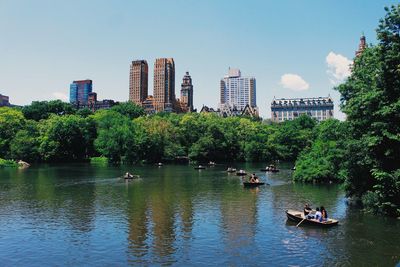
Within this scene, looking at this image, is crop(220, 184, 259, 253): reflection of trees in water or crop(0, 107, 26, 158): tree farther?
crop(0, 107, 26, 158): tree

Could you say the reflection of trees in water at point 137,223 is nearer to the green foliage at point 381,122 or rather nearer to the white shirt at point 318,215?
the white shirt at point 318,215

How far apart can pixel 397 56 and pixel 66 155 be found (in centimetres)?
9002

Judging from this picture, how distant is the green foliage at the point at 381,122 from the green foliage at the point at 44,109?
356 feet

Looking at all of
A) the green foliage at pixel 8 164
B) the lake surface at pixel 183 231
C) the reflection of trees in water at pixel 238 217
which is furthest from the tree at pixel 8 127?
the reflection of trees in water at pixel 238 217

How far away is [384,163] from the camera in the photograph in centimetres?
2989

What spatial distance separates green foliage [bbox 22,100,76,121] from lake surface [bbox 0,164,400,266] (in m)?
Answer: 86.2

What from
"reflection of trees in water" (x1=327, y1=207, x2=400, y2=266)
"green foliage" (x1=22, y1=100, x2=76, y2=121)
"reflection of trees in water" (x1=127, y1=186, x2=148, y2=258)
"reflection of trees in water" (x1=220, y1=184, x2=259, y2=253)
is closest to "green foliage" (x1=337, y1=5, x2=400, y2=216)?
"reflection of trees in water" (x1=327, y1=207, x2=400, y2=266)

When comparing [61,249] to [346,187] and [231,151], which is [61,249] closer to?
[346,187]

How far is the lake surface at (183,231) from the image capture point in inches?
874

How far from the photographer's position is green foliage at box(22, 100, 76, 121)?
126519mm

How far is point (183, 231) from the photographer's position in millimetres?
27875

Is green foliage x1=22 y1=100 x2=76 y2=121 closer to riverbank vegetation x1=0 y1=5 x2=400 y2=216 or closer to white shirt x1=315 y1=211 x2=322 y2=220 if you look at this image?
riverbank vegetation x1=0 y1=5 x2=400 y2=216

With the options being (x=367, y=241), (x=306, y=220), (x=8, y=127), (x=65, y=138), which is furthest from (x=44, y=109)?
(x=367, y=241)

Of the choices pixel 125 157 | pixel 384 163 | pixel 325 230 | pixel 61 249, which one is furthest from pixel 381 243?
pixel 125 157
